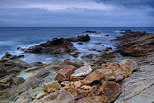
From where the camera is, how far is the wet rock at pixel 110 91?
8.55 m

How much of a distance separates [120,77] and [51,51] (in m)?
23.9

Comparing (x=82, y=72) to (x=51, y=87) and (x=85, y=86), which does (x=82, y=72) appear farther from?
(x=51, y=87)

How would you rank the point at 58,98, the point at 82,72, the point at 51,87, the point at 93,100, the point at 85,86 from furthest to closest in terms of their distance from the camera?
the point at 82,72 < the point at 51,87 < the point at 85,86 < the point at 93,100 < the point at 58,98

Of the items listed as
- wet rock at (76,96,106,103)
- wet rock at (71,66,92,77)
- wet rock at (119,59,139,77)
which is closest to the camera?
wet rock at (76,96,106,103)

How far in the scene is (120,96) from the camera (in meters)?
8.73

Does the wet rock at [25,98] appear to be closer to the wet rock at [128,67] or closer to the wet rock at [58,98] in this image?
the wet rock at [58,98]

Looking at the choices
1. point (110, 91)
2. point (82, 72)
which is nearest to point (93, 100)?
point (110, 91)

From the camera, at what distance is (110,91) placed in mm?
8914

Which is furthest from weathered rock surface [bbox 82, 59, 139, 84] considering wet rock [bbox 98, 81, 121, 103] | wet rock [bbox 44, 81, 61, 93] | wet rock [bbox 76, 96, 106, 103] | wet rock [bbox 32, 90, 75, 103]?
wet rock [bbox 32, 90, 75, 103]

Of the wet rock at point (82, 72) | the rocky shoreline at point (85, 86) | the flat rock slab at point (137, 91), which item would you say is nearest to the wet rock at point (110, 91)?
the rocky shoreline at point (85, 86)

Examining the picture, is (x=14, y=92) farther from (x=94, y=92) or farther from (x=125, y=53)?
(x=125, y=53)

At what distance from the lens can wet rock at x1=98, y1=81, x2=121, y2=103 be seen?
8555mm

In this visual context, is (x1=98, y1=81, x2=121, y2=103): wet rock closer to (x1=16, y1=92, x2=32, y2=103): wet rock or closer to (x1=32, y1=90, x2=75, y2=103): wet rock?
(x1=32, y1=90, x2=75, y2=103): wet rock

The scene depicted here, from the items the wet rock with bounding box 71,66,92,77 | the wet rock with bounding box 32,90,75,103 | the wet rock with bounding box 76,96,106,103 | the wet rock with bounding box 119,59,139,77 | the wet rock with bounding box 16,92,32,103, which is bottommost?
the wet rock with bounding box 16,92,32,103
